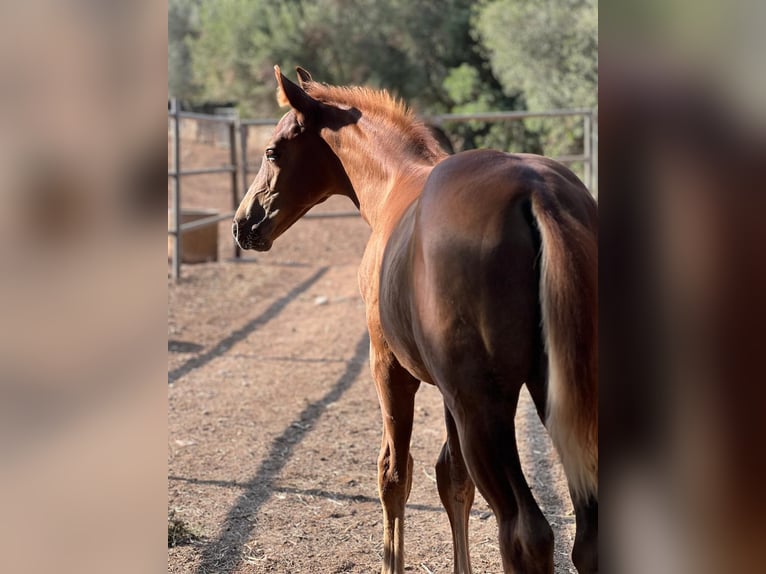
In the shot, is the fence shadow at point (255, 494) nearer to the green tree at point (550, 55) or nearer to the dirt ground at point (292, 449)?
the dirt ground at point (292, 449)

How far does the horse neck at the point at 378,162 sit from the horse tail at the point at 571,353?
3.77 ft

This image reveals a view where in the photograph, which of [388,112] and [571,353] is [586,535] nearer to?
[571,353]

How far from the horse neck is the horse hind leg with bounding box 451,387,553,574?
1.13 m

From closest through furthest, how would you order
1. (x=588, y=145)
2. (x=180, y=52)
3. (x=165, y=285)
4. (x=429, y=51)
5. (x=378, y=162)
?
(x=165, y=285)
(x=378, y=162)
(x=588, y=145)
(x=429, y=51)
(x=180, y=52)

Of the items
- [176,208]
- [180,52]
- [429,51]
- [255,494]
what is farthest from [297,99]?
[180,52]

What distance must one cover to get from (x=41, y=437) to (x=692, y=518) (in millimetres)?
796

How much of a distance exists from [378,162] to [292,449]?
2.09m

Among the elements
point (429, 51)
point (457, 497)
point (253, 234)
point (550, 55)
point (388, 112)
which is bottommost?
point (457, 497)

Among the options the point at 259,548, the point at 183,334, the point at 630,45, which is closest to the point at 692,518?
the point at 630,45

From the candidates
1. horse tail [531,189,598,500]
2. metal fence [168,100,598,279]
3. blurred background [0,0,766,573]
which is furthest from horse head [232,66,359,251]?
metal fence [168,100,598,279]

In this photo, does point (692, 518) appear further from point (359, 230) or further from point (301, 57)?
point (301, 57)

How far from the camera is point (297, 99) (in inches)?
123

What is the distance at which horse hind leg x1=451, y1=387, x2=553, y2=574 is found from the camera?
1.81m

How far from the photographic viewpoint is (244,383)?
5.82 meters
